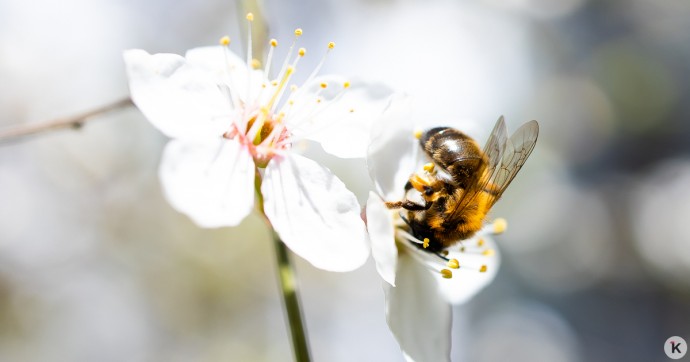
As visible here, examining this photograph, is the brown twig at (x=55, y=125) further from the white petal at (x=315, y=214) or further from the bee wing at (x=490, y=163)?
the bee wing at (x=490, y=163)

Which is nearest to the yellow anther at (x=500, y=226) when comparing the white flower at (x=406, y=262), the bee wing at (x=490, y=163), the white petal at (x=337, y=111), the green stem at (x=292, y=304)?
the white flower at (x=406, y=262)

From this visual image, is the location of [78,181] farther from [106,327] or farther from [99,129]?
[106,327]

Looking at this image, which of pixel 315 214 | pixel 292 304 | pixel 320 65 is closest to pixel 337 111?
pixel 320 65

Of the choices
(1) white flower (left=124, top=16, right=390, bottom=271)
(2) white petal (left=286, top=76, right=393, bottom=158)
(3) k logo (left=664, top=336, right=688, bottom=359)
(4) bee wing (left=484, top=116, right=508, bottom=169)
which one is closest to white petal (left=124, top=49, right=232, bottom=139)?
(1) white flower (left=124, top=16, right=390, bottom=271)

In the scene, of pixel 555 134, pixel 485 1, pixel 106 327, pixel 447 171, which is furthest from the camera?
pixel 485 1

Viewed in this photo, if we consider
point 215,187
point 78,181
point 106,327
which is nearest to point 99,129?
point 78,181

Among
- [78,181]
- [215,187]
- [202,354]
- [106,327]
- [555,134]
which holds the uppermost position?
[215,187]

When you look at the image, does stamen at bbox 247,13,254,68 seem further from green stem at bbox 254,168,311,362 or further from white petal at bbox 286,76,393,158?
green stem at bbox 254,168,311,362
